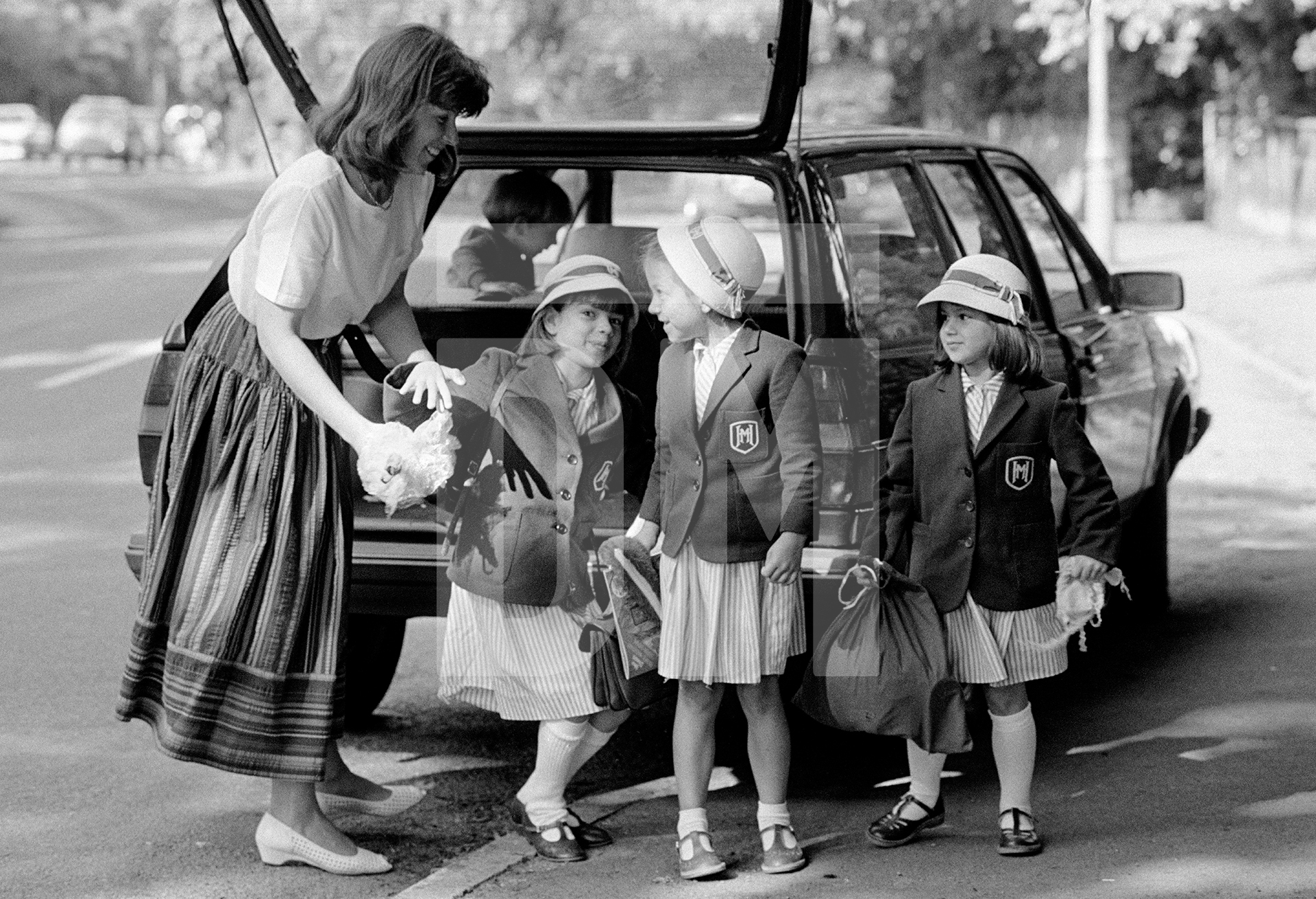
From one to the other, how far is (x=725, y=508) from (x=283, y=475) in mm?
957

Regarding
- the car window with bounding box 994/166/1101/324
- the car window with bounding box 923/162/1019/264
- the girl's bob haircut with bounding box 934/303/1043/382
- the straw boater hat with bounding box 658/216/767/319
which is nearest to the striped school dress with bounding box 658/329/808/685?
the straw boater hat with bounding box 658/216/767/319

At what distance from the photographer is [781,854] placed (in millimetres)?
4059

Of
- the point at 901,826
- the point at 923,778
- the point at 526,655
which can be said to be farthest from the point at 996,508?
the point at 526,655

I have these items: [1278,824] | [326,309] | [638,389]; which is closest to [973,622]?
[1278,824]

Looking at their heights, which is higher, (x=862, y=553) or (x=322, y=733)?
(x=862, y=553)

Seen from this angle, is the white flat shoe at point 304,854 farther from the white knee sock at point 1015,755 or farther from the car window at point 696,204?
the car window at point 696,204

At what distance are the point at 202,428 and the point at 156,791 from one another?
1.20 metres

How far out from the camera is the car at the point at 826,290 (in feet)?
14.6

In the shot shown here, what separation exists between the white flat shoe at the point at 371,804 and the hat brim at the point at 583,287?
126cm

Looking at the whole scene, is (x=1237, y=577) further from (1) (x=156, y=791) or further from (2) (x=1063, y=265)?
(1) (x=156, y=791)

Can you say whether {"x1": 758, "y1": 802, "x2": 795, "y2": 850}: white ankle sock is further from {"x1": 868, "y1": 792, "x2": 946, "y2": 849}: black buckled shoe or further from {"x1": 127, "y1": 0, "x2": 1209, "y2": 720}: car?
{"x1": 127, "y1": 0, "x2": 1209, "y2": 720}: car

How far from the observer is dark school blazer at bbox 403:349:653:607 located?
13.5 feet

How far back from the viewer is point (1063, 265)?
6.31 meters

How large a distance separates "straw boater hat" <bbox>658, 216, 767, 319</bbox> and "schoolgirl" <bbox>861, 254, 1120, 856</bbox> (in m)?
0.45
